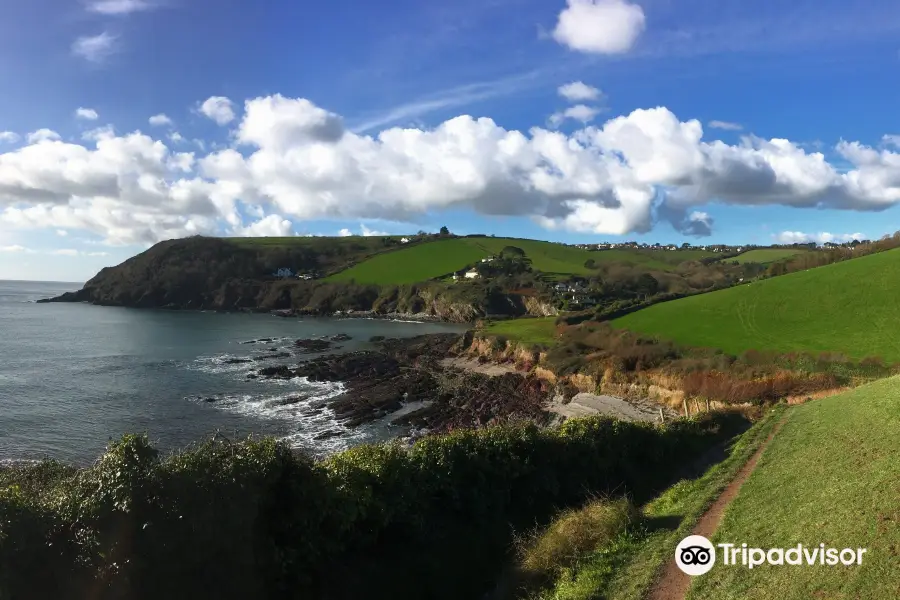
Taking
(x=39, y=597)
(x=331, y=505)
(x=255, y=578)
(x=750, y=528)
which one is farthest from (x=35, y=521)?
(x=750, y=528)

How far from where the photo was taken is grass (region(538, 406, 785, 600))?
1122 centimetres

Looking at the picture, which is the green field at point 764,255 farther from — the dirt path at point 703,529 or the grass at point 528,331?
the dirt path at point 703,529

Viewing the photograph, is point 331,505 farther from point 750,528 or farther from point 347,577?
point 750,528

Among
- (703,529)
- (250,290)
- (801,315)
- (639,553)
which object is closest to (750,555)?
(703,529)

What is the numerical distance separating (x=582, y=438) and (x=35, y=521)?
16031 millimetres

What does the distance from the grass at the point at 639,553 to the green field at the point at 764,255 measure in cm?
14852

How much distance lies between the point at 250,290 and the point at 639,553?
6146 inches

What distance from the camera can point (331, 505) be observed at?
1198 cm

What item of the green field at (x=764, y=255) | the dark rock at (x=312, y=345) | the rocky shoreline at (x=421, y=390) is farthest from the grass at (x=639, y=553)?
the green field at (x=764, y=255)

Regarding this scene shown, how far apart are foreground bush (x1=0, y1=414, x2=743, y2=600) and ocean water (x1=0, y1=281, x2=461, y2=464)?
10.4 meters

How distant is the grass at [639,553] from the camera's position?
11.2 meters

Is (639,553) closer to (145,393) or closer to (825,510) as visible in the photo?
(825,510)

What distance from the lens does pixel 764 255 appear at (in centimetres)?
15950

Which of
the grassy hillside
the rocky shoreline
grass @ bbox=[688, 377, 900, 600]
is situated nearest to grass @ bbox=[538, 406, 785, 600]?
grass @ bbox=[688, 377, 900, 600]
